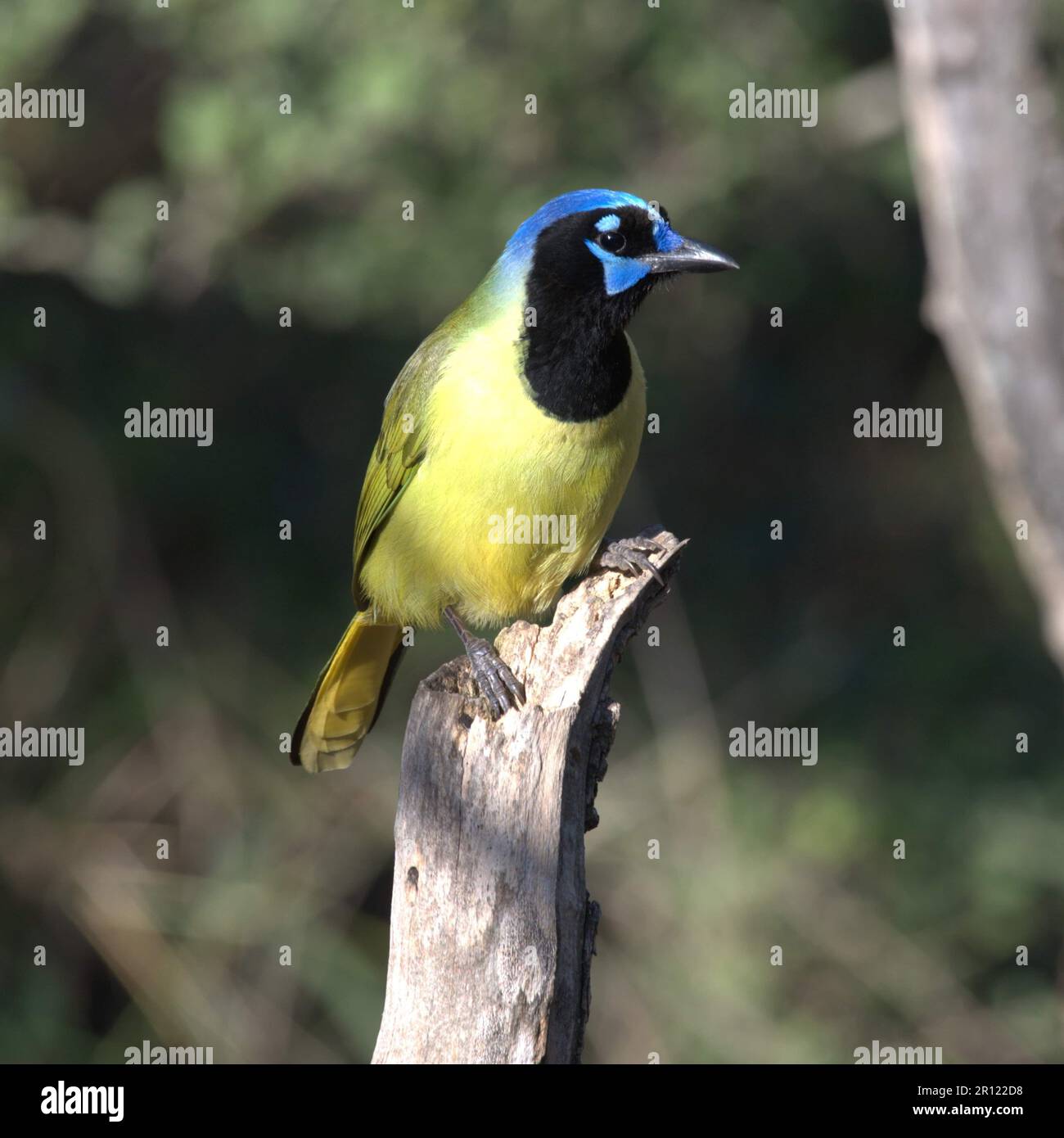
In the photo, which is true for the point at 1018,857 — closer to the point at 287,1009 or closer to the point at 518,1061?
the point at 287,1009

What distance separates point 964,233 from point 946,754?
3.66 meters

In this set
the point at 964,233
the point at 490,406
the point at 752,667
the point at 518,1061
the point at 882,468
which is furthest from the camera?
the point at 882,468

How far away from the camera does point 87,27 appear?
752 cm

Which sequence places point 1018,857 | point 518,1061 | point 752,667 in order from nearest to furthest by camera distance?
point 518,1061
point 1018,857
point 752,667

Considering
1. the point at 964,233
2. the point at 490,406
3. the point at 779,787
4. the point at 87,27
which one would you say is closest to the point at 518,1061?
the point at 490,406

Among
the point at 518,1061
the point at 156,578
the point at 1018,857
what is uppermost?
the point at 156,578

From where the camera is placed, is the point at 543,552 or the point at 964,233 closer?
the point at 543,552

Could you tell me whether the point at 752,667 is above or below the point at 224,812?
above

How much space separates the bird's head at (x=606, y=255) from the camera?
4.60 meters

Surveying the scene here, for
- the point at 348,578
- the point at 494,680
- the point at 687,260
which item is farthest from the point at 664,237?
the point at 348,578

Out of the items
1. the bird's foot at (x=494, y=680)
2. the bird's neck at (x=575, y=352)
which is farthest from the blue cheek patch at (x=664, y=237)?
the bird's foot at (x=494, y=680)

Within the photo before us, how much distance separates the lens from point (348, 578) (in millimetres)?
7969

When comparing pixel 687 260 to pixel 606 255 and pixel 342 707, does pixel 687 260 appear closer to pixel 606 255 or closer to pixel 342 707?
pixel 606 255

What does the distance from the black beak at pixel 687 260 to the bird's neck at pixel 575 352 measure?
12 cm
